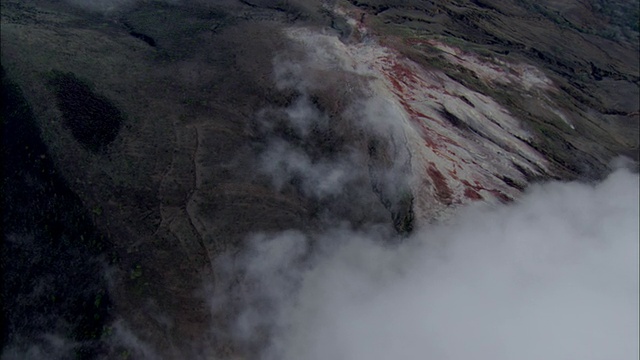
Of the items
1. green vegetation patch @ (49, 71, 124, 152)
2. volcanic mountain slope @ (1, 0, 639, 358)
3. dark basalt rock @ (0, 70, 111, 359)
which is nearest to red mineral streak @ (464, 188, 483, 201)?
volcanic mountain slope @ (1, 0, 639, 358)

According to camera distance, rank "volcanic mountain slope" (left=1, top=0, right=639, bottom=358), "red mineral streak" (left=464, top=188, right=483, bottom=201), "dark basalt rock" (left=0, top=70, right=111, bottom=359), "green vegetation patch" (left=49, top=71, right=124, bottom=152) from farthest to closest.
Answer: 1. "red mineral streak" (left=464, top=188, right=483, bottom=201)
2. "green vegetation patch" (left=49, top=71, right=124, bottom=152)
3. "volcanic mountain slope" (left=1, top=0, right=639, bottom=358)
4. "dark basalt rock" (left=0, top=70, right=111, bottom=359)

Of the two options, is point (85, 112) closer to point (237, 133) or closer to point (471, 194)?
point (237, 133)

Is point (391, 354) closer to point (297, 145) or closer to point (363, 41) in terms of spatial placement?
point (297, 145)

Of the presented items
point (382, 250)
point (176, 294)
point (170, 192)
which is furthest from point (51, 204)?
point (382, 250)

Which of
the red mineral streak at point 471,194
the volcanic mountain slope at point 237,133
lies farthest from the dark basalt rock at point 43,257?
the red mineral streak at point 471,194

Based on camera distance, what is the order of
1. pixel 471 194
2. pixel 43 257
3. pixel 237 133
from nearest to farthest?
pixel 43 257 < pixel 237 133 < pixel 471 194

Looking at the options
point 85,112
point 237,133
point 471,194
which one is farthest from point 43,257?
point 471,194

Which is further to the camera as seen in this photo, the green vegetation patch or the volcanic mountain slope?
the green vegetation patch

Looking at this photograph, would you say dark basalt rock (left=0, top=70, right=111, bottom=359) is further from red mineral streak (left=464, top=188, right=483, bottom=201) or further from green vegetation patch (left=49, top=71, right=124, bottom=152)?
red mineral streak (left=464, top=188, right=483, bottom=201)

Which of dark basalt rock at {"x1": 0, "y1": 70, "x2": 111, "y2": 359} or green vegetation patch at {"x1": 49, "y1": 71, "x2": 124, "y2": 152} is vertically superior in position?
green vegetation patch at {"x1": 49, "y1": 71, "x2": 124, "y2": 152}
